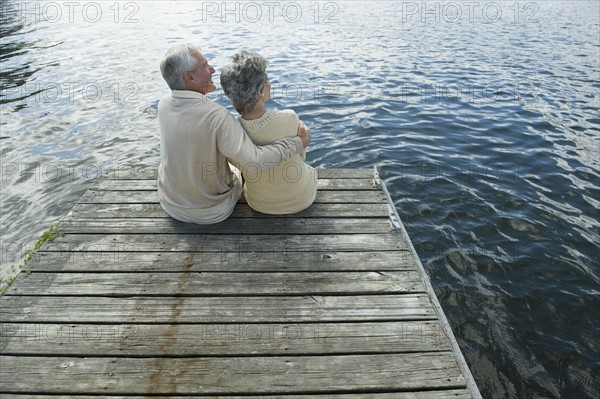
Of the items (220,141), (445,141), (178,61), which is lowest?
(445,141)

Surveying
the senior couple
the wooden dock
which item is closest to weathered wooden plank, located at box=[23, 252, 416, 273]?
the wooden dock

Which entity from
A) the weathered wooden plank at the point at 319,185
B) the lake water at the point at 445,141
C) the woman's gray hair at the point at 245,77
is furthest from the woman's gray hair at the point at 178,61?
the lake water at the point at 445,141

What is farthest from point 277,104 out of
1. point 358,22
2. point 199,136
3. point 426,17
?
point 426,17

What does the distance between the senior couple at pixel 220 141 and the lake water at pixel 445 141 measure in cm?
275

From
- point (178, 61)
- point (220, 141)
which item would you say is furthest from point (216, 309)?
point (178, 61)

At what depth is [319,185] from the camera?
→ 544cm

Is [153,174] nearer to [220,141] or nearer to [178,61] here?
[220,141]

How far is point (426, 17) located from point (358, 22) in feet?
16.1

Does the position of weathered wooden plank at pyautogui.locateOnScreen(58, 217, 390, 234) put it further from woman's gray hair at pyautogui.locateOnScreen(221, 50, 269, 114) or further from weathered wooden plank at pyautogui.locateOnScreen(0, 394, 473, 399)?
weathered wooden plank at pyautogui.locateOnScreen(0, 394, 473, 399)

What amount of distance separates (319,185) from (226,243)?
170 cm

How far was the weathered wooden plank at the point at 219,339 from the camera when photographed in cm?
295

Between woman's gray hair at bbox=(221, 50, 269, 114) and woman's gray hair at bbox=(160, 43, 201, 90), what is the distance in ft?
0.91

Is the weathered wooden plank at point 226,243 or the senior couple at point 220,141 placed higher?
the senior couple at point 220,141

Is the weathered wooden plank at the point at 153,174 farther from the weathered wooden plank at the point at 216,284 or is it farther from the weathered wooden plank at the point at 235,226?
the weathered wooden plank at the point at 216,284
